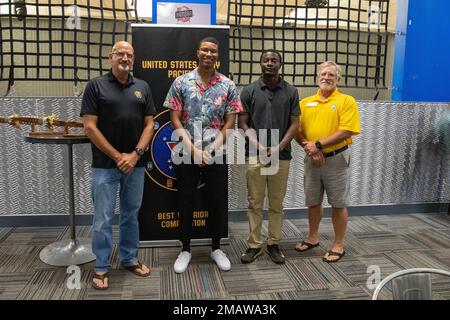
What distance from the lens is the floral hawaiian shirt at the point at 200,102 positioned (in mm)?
2797

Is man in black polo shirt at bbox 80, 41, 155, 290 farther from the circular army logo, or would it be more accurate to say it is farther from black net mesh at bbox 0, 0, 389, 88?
black net mesh at bbox 0, 0, 389, 88

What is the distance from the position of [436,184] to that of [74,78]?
3949mm

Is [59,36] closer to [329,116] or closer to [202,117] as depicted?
[202,117]

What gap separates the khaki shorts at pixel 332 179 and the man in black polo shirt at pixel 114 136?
1.31 m

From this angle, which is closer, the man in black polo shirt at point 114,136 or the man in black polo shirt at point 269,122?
the man in black polo shirt at point 114,136

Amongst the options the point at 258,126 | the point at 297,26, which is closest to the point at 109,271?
the point at 258,126

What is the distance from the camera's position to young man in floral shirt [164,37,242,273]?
9.16ft

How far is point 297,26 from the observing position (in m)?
4.21

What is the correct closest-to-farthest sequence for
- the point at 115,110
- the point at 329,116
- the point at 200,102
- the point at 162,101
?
the point at 115,110 → the point at 200,102 → the point at 329,116 → the point at 162,101

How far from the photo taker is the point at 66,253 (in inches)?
124

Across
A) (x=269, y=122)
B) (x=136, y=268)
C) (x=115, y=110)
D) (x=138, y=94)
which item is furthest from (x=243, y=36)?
(x=136, y=268)

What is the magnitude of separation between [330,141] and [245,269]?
44.6 inches

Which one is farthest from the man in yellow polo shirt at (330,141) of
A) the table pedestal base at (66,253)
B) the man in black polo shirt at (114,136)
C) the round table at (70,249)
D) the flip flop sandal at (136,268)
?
the table pedestal base at (66,253)

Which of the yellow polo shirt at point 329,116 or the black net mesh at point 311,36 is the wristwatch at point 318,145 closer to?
the yellow polo shirt at point 329,116
